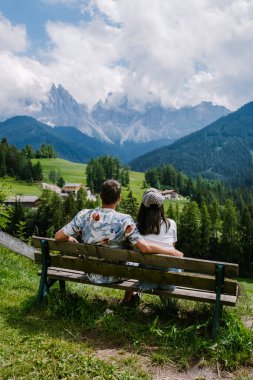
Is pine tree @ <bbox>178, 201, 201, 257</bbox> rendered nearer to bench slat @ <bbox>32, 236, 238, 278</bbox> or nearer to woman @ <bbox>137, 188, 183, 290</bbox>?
woman @ <bbox>137, 188, 183, 290</bbox>

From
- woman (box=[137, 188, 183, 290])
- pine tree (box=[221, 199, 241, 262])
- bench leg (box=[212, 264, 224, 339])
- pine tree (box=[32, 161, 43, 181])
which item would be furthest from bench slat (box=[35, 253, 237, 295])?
pine tree (box=[32, 161, 43, 181])

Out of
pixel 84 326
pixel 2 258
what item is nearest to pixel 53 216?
pixel 2 258

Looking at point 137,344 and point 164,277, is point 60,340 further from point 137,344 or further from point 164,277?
point 164,277

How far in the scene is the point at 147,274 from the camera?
798cm

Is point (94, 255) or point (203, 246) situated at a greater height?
point (94, 255)

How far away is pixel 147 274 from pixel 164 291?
53 cm

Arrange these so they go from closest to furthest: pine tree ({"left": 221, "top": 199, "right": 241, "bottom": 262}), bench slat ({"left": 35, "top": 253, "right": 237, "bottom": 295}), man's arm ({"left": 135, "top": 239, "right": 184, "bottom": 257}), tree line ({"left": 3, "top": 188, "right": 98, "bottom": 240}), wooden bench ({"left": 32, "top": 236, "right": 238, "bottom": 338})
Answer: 1. wooden bench ({"left": 32, "top": 236, "right": 238, "bottom": 338})
2. bench slat ({"left": 35, "top": 253, "right": 237, "bottom": 295})
3. man's arm ({"left": 135, "top": 239, "right": 184, "bottom": 257})
4. pine tree ({"left": 221, "top": 199, "right": 241, "bottom": 262})
5. tree line ({"left": 3, "top": 188, "right": 98, "bottom": 240})

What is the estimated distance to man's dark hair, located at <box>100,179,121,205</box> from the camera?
829 centimetres

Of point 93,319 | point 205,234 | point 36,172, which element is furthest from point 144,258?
point 36,172

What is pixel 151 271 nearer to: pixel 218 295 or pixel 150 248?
pixel 150 248

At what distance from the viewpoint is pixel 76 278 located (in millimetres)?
8859

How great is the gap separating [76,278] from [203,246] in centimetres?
9105

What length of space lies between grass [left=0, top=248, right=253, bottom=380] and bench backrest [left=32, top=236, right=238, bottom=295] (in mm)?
749

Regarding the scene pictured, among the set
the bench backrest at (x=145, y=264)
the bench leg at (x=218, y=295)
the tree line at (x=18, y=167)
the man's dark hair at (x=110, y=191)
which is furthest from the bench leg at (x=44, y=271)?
the tree line at (x=18, y=167)
